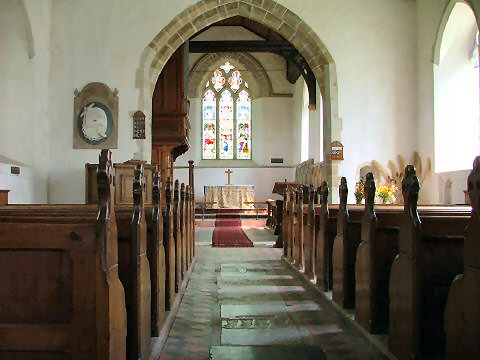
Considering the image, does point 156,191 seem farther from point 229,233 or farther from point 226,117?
point 226,117

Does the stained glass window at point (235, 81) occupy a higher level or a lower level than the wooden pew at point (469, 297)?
higher

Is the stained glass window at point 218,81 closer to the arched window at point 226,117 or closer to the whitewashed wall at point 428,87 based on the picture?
the arched window at point 226,117

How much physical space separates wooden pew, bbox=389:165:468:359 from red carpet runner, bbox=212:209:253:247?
4.59 meters

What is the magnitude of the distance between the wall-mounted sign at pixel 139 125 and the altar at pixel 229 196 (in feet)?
18.8

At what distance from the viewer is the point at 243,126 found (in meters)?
15.2

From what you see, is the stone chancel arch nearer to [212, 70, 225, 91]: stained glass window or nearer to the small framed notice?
the small framed notice

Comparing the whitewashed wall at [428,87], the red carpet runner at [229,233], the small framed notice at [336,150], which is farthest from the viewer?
the small framed notice at [336,150]

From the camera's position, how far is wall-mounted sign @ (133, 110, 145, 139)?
7.55 meters

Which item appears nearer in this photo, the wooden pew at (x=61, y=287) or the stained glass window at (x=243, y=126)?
the wooden pew at (x=61, y=287)

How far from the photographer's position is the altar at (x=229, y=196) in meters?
13.1

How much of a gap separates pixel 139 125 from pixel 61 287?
638 cm

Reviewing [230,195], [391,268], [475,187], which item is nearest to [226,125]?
[230,195]

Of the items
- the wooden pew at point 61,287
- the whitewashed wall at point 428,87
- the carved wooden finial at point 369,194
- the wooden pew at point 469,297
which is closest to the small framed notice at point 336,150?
the whitewashed wall at point 428,87

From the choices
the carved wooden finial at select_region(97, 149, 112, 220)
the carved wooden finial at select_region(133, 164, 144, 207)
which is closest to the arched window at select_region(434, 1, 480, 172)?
the carved wooden finial at select_region(133, 164, 144, 207)
